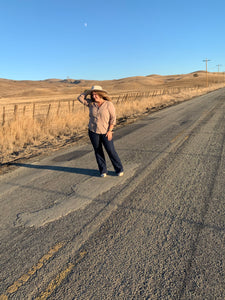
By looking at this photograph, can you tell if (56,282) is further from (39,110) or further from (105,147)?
(39,110)

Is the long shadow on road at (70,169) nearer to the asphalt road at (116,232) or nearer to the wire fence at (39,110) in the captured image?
the asphalt road at (116,232)

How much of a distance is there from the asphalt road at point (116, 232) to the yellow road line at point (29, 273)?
0.01m

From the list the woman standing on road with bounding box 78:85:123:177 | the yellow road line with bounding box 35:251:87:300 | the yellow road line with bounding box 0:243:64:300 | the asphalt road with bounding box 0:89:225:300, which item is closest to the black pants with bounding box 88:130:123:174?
the woman standing on road with bounding box 78:85:123:177

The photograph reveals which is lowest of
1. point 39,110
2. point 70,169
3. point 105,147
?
point 70,169

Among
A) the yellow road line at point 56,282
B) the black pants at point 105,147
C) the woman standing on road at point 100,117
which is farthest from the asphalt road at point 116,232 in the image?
the woman standing on road at point 100,117

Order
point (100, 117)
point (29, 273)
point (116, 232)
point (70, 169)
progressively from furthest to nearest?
point (70, 169) < point (100, 117) < point (116, 232) < point (29, 273)

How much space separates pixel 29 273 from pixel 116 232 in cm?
110

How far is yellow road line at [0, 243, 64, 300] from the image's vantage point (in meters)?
2.22

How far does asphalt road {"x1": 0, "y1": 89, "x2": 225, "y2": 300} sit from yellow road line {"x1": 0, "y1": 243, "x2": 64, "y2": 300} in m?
0.01

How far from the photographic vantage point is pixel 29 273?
2420 mm

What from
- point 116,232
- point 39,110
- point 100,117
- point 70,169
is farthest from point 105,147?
point 39,110

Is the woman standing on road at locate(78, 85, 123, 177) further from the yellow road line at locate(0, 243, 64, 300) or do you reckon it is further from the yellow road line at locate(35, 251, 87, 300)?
the yellow road line at locate(35, 251, 87, 300)

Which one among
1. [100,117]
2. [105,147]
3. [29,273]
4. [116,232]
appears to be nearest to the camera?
[29,273]

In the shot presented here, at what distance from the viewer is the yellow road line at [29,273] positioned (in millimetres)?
2221
